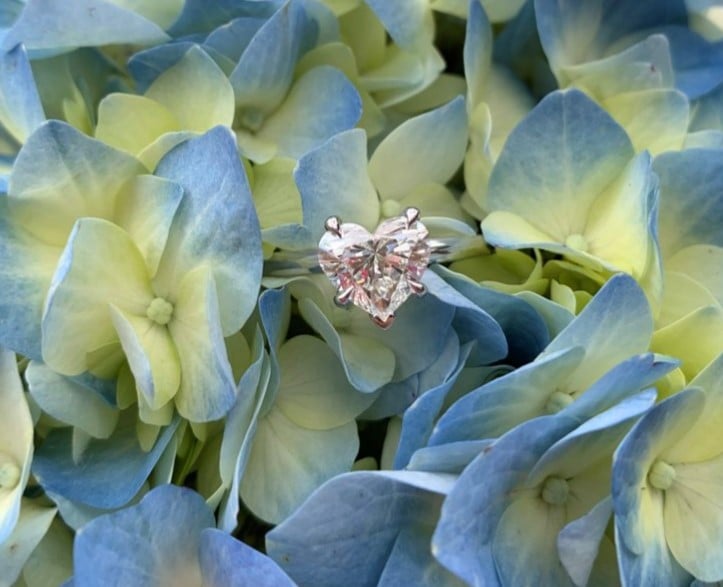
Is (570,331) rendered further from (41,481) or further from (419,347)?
(41,481)

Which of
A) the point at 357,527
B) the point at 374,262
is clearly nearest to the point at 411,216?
the point at 374,262

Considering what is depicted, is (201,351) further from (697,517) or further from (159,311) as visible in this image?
(697,517)

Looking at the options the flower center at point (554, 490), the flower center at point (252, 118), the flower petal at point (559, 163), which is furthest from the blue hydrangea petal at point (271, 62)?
the flower center at point (554, 490)

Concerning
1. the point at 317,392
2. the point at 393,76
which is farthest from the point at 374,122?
the point at 317,392

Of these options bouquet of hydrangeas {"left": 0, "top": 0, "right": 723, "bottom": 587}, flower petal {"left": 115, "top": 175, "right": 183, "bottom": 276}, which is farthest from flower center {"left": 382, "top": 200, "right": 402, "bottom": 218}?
flower petal {"left": 115, "top": 175, "right": 183, "bottom": 276}

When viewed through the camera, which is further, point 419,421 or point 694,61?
point 694,61

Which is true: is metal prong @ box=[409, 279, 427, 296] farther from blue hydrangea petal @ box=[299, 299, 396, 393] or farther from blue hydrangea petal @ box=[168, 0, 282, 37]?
blue hydrangea petal @ box=[168, 0, 282, 37]

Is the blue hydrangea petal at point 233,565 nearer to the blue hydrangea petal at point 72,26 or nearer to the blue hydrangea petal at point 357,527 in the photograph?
the blue hydrangea petal at point 357,527
